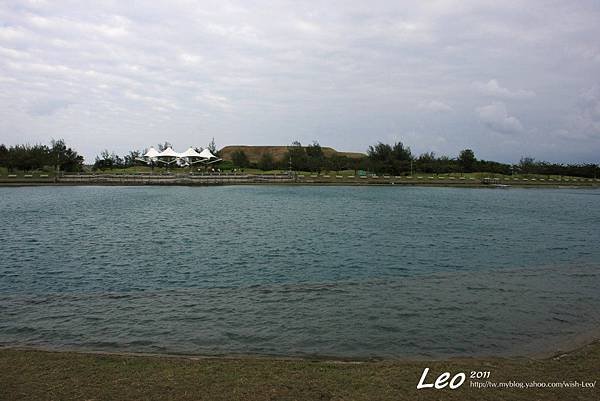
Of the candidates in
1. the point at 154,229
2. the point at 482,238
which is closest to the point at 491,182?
the point at 482,238

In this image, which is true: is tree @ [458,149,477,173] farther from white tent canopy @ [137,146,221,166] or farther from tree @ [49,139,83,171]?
tree @ [49,139,83,171]

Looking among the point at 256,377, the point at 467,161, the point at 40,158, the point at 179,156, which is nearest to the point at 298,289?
the point at 256,377

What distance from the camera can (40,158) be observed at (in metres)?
89.6

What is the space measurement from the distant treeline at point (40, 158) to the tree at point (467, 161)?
92328 mm

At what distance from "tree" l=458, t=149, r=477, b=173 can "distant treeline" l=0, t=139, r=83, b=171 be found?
303 ft

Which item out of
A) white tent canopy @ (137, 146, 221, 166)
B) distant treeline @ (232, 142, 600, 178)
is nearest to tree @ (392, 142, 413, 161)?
distant treeline @ (232, 142, 600, 178)

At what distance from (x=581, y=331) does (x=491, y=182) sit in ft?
292

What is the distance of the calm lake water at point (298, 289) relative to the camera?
9297 mm

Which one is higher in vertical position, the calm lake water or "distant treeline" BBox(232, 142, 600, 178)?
"distant treeline" BBox(232, 142, 600, 178)

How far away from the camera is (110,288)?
543 inches

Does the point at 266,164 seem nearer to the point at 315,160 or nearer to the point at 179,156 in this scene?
the point at 315,160

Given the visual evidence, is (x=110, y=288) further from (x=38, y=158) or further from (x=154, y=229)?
(x=38, y=158)

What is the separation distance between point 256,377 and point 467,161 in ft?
388

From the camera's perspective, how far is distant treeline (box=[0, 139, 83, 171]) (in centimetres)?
8719
